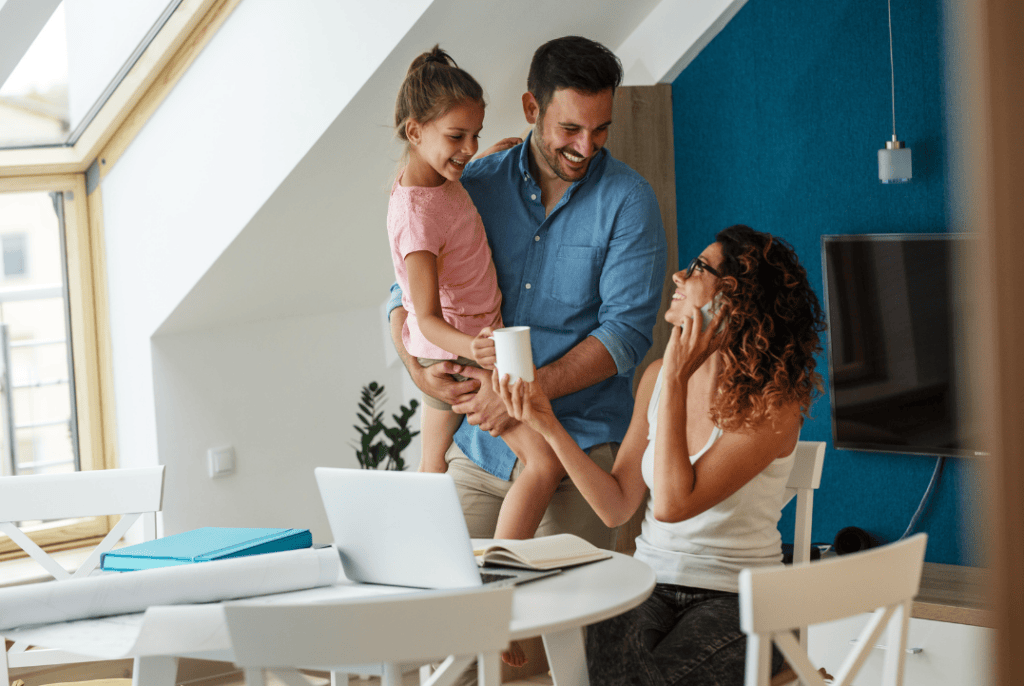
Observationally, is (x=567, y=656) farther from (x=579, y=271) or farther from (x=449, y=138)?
(x=449, y=138)

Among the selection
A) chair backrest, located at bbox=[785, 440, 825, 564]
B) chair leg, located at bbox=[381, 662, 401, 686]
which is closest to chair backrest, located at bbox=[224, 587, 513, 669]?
chair leg, located at bbox=[381, 662, 401, 686]

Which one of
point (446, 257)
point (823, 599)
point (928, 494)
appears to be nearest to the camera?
point (823, 599)

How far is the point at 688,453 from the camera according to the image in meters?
1.91

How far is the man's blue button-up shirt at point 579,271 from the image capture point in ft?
6.94

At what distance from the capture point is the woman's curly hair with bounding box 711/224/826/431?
188 centimetres

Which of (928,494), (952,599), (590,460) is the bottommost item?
(952,599)

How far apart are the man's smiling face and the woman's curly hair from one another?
0.36 m

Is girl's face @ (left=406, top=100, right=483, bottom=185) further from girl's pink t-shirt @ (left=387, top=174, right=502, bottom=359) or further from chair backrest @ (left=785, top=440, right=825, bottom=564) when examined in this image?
chair backrest @ (left=785, top=440, right=825, bottom=564)

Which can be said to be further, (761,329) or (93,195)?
(93,195)

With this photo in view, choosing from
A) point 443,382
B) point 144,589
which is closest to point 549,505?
point 443,382

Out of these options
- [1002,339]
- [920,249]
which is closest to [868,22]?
[920,249]

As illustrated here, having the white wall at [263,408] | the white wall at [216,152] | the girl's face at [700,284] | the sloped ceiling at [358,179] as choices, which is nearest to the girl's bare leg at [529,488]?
the girl's face at [700,284]

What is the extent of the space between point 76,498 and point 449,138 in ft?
3.89

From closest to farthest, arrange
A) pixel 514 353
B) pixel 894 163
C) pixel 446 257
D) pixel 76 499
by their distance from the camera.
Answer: pixel 514 353
pixel 446 257
pixel 76 499
pixel 894 163
